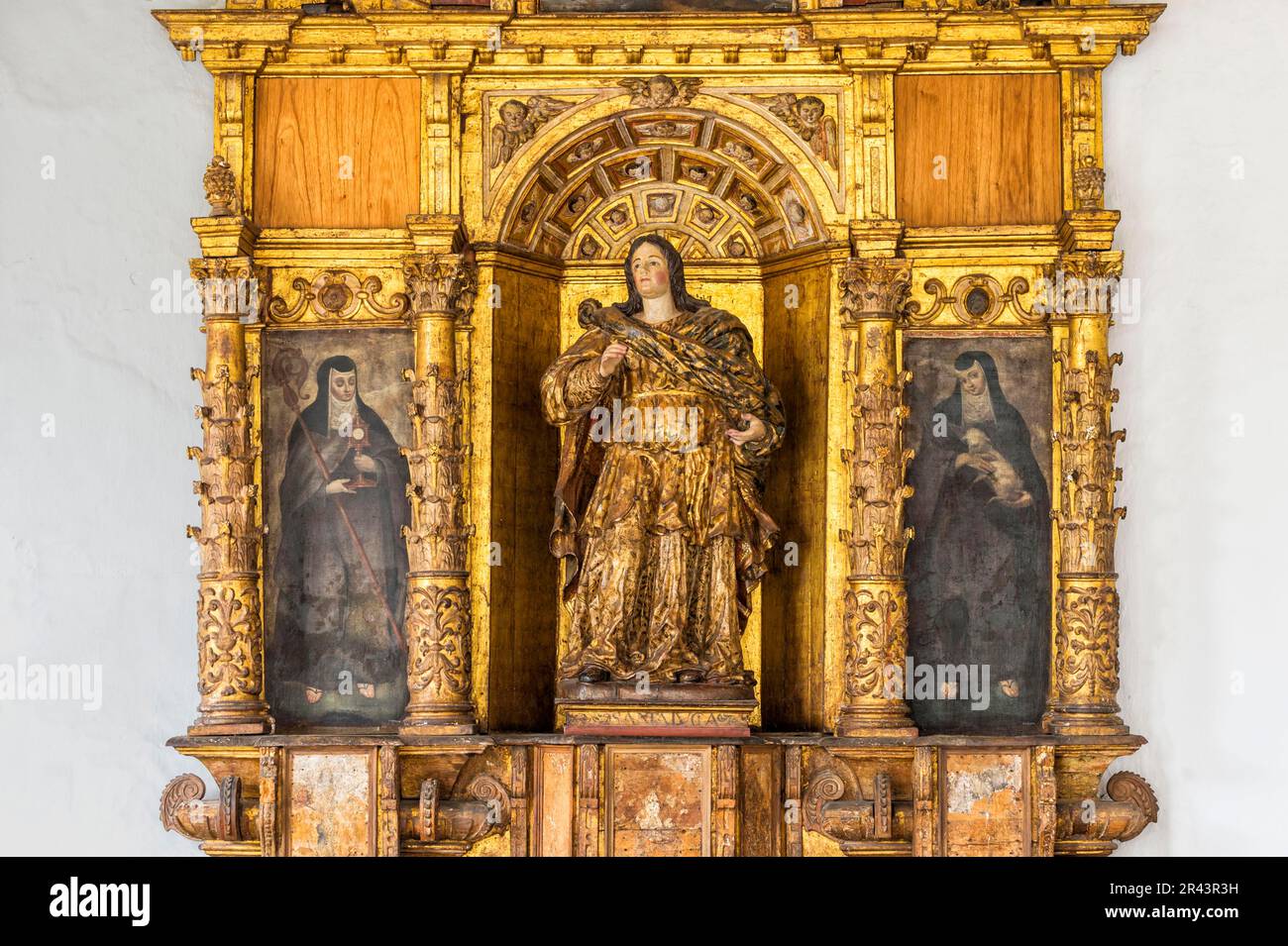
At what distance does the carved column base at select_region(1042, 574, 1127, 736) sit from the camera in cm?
1328

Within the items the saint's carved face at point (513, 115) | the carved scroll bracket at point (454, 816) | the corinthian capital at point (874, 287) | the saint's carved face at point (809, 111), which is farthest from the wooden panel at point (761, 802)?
the saint's carved face at point (513, 115)

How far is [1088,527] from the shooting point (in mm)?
13320

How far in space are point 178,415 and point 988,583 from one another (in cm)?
505

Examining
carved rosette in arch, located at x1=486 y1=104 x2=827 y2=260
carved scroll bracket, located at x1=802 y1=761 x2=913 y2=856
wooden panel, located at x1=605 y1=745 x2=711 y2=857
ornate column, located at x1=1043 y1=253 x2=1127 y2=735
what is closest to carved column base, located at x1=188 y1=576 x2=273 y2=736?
wooden panel, located at x1=605 y1=745 x2=711 y2=857

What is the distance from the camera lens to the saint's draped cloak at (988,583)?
44.7 ft

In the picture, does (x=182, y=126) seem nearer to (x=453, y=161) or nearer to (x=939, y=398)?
(x=453, y=161)

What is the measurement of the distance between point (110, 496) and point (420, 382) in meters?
2.12

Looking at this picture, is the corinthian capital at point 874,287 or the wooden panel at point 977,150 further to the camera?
the wooden panel at point 977,150

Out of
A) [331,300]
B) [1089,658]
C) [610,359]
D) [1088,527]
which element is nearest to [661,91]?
[610,359]

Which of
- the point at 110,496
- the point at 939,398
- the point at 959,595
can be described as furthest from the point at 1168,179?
the point at 110,496

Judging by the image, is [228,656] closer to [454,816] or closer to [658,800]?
[454,816]

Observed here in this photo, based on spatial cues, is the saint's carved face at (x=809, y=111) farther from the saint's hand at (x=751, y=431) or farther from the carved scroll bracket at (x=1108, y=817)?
the carved scroll bracket at (x=1108, y=817)

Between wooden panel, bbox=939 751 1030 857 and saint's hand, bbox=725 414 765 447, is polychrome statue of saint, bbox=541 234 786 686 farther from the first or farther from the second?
wooden panel, bbox=939 751 1030 857

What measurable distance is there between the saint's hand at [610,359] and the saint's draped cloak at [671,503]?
5 cm
